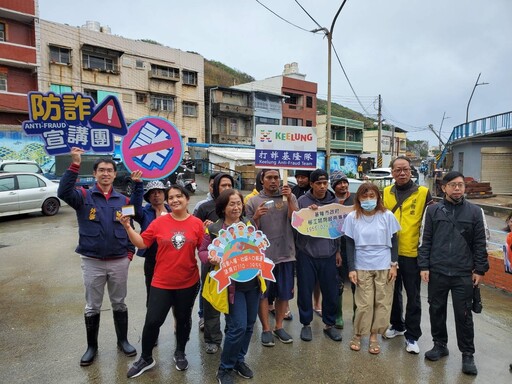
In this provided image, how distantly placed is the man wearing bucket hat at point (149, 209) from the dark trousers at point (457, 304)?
8.70 feet

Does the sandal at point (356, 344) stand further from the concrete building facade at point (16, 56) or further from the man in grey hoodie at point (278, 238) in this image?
the concrete building facade at point (16, 56)

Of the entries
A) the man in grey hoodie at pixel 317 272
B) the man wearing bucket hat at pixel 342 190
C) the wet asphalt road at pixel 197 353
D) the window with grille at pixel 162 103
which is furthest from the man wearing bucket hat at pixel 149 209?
the window with grille at pixel 162 103

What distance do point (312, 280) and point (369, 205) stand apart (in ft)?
3.20

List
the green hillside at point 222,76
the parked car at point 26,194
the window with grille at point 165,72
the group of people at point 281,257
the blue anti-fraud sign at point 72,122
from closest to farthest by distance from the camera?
the group of people at point 281,257 → the blue anti-fraud sign at point 72,122 → the parked car at point 26,194 → the window with grille at point 165,72 → the green hillside at point 222,76

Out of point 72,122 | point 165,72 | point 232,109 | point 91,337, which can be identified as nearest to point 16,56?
point 165,72

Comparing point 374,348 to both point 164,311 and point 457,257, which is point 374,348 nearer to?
point 457,257

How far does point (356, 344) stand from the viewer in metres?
3.46

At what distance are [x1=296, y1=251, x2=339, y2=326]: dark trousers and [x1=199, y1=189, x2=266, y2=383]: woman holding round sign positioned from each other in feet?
2.66

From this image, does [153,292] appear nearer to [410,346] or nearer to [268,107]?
[410,346]

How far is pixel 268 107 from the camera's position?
115 feet

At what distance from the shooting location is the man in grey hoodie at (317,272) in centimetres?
364

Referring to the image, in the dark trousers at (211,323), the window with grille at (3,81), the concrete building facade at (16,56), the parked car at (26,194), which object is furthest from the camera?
the window with grille at (3,81)

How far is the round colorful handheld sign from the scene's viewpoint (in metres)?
3.37

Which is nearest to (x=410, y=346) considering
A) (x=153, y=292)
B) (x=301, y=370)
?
(x=301, y=370)
